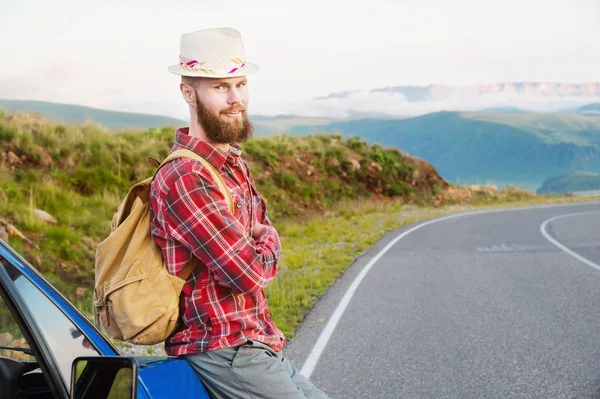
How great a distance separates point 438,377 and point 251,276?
3.93m


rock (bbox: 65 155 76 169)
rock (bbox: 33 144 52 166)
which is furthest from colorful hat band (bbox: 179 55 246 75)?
rock (bbox: 65 155 76 169)

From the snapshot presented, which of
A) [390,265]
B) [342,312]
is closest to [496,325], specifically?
[342,312]

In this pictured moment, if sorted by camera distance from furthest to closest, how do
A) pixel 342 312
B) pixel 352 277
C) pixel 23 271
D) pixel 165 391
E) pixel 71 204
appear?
pixel 71 204 → pixel 352 277 → pixel 342 312 → pixel 165 391 → pixel 23 271

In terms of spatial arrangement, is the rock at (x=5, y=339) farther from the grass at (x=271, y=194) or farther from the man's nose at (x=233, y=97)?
the grass at (x=271, y=194)

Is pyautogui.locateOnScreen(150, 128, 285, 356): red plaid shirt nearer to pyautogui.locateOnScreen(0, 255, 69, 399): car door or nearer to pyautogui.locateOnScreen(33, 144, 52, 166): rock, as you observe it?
pyautogui.locateOnScreen(0, 255, 69, 399): car door

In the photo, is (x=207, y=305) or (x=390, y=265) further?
(x=390, y=265)

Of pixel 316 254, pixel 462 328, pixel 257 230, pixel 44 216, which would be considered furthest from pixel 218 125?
pixel 316 254

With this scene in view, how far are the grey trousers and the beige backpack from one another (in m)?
0.16

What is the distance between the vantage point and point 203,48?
Answer: 7.42ft

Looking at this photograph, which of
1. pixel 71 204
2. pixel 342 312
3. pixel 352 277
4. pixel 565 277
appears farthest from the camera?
pixel 71 204

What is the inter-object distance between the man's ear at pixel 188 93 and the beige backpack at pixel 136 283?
39 centimetres

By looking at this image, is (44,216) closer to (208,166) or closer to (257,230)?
(257,230)

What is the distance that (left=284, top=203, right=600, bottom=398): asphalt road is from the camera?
5453 mm

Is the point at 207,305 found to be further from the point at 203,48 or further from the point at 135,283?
the point at 203,48
